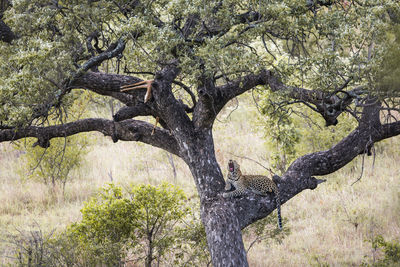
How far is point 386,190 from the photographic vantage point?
48.8 feet

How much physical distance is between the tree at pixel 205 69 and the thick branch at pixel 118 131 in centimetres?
2

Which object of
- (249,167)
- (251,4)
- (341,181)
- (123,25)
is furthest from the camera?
(249,167)

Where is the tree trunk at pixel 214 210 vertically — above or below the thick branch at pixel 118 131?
below

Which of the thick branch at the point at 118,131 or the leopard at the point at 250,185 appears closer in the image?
the leopard at the point at 250,185

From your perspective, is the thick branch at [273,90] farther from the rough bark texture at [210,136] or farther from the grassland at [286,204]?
the grassland at [286,204]

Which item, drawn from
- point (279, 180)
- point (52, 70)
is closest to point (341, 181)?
point (279, 180)

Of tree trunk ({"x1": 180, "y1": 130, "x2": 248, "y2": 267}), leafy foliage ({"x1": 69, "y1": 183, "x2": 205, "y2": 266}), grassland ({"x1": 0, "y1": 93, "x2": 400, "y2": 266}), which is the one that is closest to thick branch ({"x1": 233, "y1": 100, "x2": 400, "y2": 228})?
tree trunk ({"x1": 180, "y1": 130, "x2": 248, "y2": 267})

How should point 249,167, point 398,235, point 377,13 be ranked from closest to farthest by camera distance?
point 377,13 < point 398,235 < point 249,167

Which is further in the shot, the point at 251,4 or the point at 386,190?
the point at 386,190

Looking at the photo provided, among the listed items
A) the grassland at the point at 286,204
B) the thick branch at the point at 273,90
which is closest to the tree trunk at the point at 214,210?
the thick branch at the point at 273,90

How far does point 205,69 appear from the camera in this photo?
6.75m

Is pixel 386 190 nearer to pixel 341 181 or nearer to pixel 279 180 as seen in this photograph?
pixel 341 181

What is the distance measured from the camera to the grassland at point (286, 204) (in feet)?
39.9

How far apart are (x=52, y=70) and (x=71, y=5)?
1265mm
